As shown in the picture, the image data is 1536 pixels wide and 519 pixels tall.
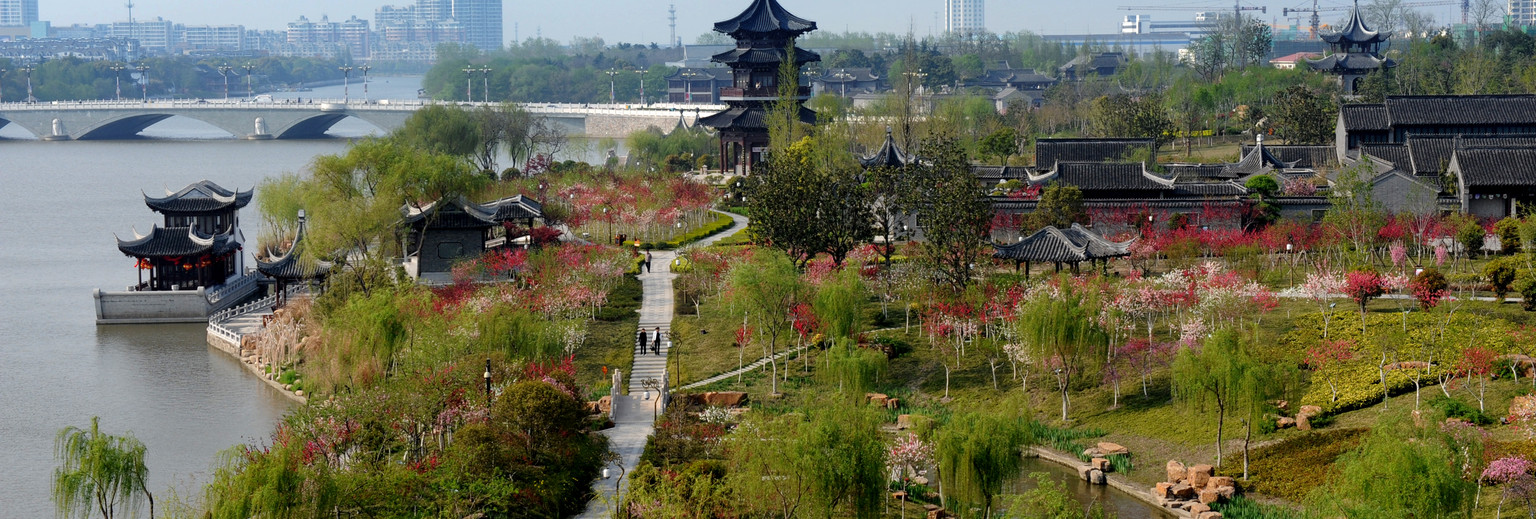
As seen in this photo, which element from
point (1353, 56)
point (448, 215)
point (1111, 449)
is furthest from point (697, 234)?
point (1353, 56)

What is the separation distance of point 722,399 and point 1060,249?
12.5 m

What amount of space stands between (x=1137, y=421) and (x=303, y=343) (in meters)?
21.6

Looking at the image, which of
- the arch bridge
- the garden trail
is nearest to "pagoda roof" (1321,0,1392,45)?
the arch bridge

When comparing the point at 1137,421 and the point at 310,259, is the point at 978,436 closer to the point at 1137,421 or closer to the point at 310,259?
the point at 1137,421

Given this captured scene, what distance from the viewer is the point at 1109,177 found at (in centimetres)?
5619

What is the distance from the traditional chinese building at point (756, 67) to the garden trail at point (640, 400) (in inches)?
1036

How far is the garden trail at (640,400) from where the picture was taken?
2955 centimetres

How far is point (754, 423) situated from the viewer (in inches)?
1129

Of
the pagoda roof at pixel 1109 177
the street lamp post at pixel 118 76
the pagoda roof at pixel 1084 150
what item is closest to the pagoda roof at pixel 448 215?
the pagoda roof at pixel 1109 177

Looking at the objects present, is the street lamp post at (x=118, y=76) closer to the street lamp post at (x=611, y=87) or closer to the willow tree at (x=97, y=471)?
the street lamp post at (x=611, y=87)

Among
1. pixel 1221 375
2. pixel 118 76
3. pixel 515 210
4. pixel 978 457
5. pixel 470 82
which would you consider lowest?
pixel 978 457

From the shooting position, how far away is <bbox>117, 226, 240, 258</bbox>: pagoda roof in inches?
2004

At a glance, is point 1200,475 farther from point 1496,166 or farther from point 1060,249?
point 1496,166

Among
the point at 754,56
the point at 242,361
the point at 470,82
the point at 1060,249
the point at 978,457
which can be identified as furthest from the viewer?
the point at 470,82
